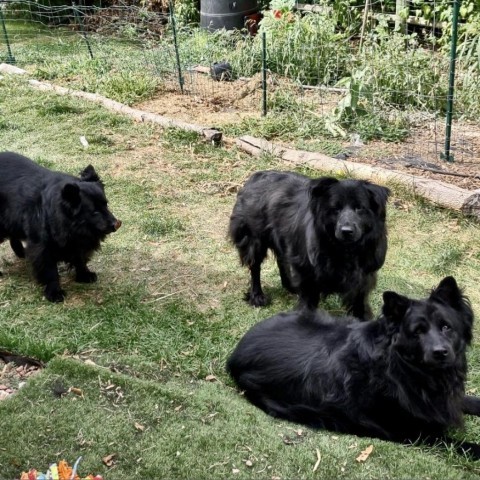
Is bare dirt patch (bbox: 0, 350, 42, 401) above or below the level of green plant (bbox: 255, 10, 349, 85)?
below

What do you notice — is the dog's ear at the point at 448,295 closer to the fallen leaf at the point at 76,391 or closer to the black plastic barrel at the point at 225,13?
the fallen leaf at the point at 76,391

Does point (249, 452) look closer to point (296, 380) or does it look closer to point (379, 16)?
point (296, 380)

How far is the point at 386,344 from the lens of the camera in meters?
3.80

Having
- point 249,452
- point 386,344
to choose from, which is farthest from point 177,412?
point 386,344

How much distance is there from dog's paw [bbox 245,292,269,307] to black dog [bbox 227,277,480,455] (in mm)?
1163

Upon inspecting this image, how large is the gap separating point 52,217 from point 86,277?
742 mm

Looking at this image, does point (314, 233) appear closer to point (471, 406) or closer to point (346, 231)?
point (346, 231)

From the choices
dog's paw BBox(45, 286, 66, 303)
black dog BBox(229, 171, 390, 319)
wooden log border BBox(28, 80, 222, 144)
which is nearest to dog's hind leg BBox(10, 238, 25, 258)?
dog's paw BBox(45, 286, 66, 303)

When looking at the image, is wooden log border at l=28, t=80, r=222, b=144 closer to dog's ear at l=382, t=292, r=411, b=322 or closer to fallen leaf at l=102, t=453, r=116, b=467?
dog's ear at l=382, t=292, r=411, b=322

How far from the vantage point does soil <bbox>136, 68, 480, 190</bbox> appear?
781 centimetres

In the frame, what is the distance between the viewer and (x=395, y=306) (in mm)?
3662

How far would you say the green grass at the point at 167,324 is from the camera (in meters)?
3.61

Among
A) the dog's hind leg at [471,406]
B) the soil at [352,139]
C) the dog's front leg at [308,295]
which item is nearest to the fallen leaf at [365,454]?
the dog's hind leg at [471,406]

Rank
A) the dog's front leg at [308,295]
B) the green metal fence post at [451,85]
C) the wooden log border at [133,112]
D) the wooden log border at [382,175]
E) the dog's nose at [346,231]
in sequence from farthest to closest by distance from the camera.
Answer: the wooden log border at [133,112]
the green metal fence post at [451,85]
the wooden log border at [382,175]
the dog's front leg at [308,295]
the dog's nose at [346,231]
